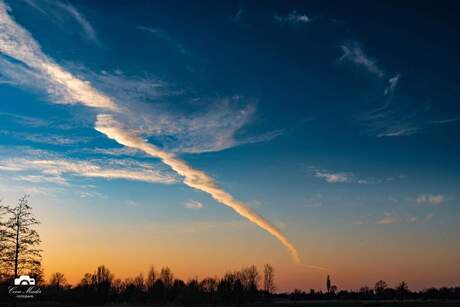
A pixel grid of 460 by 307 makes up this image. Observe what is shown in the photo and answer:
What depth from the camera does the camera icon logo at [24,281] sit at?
3962 centimetres

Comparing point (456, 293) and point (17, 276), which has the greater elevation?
point (17, 276)

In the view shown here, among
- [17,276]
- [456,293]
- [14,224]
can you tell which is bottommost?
[456,293]

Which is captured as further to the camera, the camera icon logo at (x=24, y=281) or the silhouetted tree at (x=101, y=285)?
the silhouetted tree at (x=101, y=285)

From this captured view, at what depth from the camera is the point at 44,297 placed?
322ft

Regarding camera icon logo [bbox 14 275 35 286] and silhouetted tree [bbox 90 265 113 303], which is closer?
camera icon logo [bbox 14 275 35 286]

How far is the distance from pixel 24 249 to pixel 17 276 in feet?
7.42

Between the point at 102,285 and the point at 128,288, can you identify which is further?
the point at 128,288

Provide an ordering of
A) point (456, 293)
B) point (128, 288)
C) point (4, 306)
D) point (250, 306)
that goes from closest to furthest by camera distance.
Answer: point (4, 306) < point (250, 306) < point (128, 288) < point (456, 293)

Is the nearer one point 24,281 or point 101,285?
point 24,281

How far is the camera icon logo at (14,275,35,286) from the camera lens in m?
39.6

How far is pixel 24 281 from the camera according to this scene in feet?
131

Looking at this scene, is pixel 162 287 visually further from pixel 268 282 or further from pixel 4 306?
pixel 4 306

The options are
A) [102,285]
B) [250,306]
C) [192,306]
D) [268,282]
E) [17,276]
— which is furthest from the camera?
[268,282]

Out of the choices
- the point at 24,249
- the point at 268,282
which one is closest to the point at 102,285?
the point at 268,282
